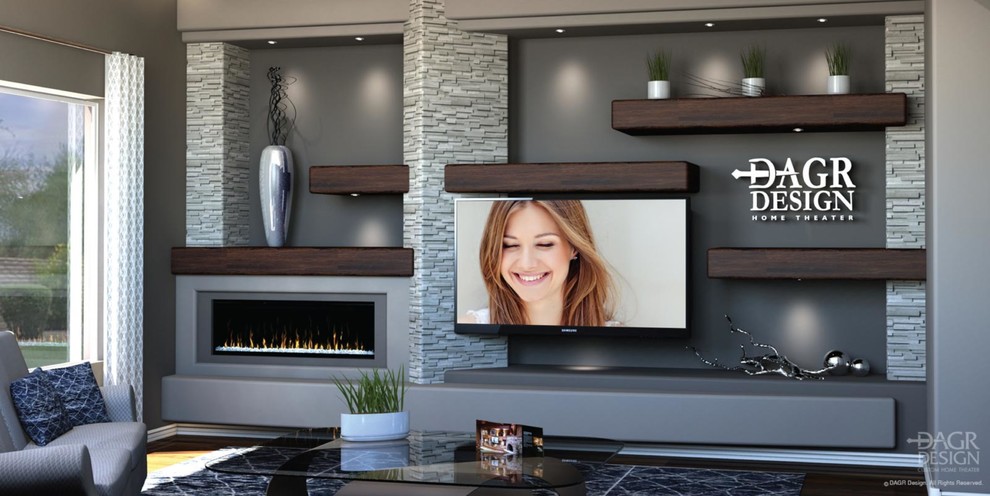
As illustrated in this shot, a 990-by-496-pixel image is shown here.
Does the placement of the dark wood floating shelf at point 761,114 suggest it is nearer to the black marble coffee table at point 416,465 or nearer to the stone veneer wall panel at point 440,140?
the stone veneer wall panel at point 440,140

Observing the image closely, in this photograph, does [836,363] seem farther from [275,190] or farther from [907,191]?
[275,190]

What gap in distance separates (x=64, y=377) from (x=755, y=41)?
4515mm

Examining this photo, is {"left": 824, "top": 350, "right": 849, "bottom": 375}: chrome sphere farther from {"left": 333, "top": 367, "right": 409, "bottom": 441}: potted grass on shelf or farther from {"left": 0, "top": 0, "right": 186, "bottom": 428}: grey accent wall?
{"left": 0, "top": 0, "right": 186, "bottom": 428}: grey accent wall

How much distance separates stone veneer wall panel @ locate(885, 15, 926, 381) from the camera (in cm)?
645

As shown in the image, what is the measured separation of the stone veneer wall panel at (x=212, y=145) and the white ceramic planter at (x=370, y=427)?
2.97 metres

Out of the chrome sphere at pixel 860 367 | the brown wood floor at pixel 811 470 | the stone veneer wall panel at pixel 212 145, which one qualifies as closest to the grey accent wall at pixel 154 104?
the stone veneer wall panel at pixel 212 145

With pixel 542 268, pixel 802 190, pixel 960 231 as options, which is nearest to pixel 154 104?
pixel 542 268

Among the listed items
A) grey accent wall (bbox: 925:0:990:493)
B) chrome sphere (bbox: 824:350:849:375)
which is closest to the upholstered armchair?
grey accent wall (bbox: 925:0:990:493)

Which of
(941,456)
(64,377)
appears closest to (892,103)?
(941,456)

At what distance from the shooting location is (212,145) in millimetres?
7500

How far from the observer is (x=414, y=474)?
13.9 ft

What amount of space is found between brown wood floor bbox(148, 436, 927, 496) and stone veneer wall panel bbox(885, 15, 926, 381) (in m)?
0.66

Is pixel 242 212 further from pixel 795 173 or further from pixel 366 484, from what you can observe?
pixel 795 173

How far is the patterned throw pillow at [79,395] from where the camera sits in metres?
5.29
